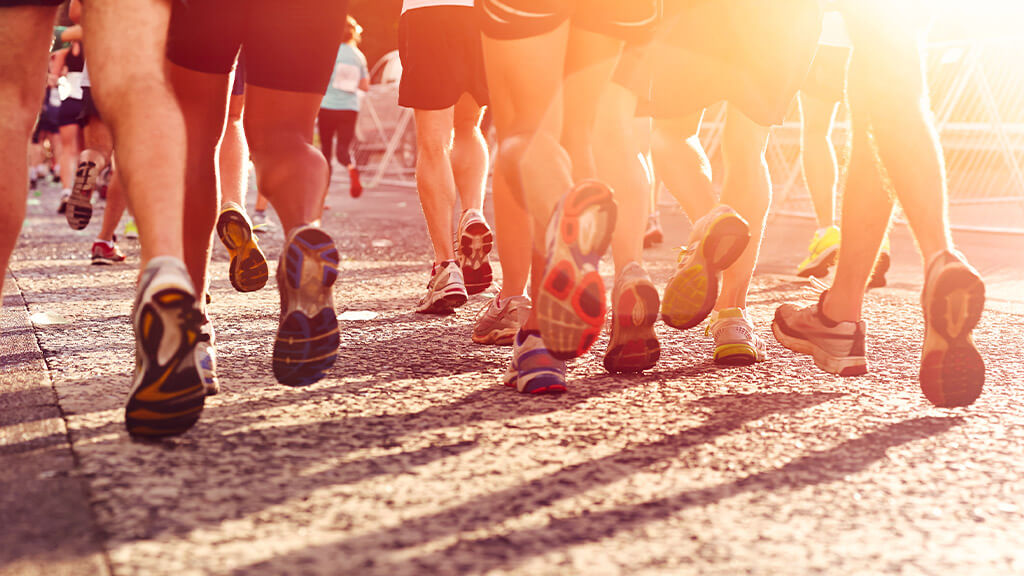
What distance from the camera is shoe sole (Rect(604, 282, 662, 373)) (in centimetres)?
245

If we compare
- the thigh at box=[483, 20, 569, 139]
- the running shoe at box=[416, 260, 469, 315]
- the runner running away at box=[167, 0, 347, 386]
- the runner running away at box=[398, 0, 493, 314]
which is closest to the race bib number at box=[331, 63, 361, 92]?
the runner running away at box=[398, 0, 493, 314]

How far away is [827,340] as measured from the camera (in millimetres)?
2684

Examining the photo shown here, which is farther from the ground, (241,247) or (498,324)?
(241,247)

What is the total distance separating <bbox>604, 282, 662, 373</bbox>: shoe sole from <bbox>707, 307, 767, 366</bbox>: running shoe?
0.37 m

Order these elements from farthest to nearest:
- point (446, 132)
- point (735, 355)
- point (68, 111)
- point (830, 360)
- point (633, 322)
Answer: point (68, 111), point (446, 132), point (735, 355), point (830, 360), point (633, 322)

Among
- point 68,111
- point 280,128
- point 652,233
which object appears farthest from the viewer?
point 68,111

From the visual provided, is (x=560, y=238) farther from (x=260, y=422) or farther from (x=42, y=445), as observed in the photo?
(x=42, y=445)

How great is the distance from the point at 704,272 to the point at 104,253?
3.83 metres

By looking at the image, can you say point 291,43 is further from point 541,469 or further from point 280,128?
point 541,469

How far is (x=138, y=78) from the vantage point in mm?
2018

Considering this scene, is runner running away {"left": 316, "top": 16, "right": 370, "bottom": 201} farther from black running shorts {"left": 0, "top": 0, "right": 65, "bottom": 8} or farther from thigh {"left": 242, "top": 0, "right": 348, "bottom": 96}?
black running shorts {"left": 0, "top": 0, "right": 65, "bottom": 8}

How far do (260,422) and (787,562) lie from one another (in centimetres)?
118

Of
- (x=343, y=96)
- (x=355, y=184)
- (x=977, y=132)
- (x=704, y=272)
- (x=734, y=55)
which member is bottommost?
(x=355, y=184)

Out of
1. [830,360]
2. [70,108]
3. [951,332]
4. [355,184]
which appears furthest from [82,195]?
[355,184]
